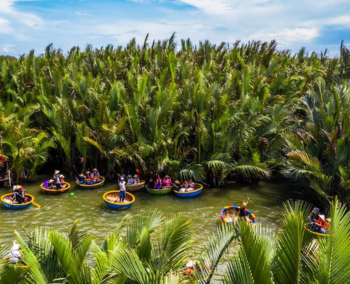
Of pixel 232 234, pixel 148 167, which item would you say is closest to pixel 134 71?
pixel 148 167

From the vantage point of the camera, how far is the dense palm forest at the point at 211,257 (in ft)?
14.6

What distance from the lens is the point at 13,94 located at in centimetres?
2244

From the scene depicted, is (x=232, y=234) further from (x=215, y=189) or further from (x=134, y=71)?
(x=134, y=71)

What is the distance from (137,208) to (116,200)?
3.59 feet

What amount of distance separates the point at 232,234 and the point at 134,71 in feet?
67.5

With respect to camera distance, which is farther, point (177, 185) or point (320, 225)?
point (177, 185)

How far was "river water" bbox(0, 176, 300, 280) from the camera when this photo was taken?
14.6 m

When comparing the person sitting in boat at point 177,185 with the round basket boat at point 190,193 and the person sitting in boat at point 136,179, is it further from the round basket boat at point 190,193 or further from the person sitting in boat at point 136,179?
the person sitting in boat at point 136,179

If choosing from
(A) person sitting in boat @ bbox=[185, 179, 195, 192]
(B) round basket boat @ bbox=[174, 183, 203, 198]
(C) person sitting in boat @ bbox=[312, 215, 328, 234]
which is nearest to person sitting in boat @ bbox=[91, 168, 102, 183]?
(B) round basket boat @ bbox=[174, 183, 203, 198]

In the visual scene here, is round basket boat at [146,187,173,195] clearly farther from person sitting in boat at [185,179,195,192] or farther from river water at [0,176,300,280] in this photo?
person sitting in boat at [185,179,195,192]

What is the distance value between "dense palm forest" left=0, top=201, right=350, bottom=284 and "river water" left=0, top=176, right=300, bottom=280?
7.36 metres

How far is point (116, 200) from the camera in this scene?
16.5m

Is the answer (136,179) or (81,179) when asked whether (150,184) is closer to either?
(136,179)

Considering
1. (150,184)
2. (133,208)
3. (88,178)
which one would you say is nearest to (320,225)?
(133,208)
